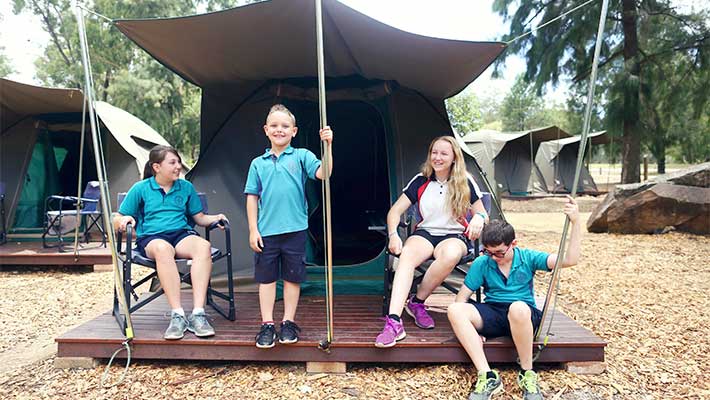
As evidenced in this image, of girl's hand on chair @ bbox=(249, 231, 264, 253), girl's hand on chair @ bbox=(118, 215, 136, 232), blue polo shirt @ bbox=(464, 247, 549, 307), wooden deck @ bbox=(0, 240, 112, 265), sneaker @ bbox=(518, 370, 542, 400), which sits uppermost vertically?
girl's hand on chair @ bbox=(118, 215, 136, 232)

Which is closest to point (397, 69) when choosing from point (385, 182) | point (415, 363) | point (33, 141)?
point (385, 182)

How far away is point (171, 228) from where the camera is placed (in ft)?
9.05

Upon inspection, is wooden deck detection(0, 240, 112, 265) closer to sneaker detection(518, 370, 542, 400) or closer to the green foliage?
sneaker detection(518, 370, 542, 400)

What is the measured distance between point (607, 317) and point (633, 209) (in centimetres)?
402

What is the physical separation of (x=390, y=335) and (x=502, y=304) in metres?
0.60

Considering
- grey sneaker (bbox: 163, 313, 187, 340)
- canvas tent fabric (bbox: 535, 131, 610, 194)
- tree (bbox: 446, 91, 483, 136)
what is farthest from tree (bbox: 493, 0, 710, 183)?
tree (bbox: 446, 91, 483, 136)

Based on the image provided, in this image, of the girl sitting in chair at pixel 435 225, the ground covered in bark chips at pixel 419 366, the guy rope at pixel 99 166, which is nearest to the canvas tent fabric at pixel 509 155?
the ground covered in bark chips at pixel 419 366

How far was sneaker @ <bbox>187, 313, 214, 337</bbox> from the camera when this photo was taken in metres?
2.49

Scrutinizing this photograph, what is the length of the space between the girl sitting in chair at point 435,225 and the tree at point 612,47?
8207mm

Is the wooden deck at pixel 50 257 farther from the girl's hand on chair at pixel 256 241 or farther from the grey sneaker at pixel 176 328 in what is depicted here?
the girl's hand on chair at pixel 256 241

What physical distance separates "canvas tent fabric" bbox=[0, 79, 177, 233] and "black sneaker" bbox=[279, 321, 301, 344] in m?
3.88

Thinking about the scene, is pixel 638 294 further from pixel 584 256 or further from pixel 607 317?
pixel 584 256

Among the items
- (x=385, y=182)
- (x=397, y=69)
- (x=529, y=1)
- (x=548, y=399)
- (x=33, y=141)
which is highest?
(x=529, y=1)

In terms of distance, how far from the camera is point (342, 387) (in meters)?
2.31
